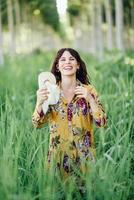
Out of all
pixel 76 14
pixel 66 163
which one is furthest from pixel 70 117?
pixel 76 14

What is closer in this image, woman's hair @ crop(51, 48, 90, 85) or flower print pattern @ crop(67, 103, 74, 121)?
flower print pattern @ crop(67, 103, 74, 121)

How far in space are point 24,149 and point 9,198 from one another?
1229mm

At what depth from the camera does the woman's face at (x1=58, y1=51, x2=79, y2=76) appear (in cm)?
374

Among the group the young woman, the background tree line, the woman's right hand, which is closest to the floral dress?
the young woman

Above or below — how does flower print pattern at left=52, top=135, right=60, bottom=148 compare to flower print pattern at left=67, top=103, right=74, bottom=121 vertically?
below

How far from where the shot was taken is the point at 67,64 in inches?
148

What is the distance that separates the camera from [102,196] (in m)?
3.07

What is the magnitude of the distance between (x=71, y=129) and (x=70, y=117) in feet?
0.30

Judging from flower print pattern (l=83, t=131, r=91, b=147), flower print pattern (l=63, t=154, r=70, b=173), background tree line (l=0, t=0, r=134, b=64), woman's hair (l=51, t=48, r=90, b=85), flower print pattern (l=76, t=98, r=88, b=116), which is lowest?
flower print pattern (l=63, t=154, r=70, b=173)

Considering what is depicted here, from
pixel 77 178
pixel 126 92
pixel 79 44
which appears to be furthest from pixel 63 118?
pixel 79 44

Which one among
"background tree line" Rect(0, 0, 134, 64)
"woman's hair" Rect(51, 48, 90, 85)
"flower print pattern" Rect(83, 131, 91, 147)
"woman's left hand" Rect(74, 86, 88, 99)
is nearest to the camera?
"woman's left hand" Rect(74, 86, 88, 99)

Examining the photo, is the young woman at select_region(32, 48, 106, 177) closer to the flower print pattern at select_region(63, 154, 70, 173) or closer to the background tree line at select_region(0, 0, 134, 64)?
the flower print pattern at select_region(63, 154, 70, 173)

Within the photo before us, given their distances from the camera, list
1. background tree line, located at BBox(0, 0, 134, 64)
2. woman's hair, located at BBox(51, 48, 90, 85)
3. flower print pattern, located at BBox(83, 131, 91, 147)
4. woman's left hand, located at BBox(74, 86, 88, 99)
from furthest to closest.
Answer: background tree line, located at BBox(0, 0, 134, 64), woman's hair, located at BBox(51, 48, 90, 85), flower print pattern, located at BBox(83, 131, 91, 147), woman's left hand, located at BBox(74, 86, 88, 99)

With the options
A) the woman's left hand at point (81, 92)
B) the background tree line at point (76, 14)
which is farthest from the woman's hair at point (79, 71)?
the background tree line at point (76, 14)
